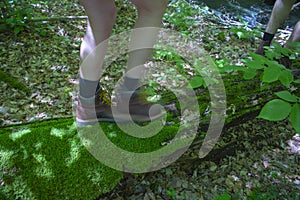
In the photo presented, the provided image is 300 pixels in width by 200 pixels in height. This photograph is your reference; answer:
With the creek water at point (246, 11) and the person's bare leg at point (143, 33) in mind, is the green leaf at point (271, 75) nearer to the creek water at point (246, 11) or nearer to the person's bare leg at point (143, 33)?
the person's bare leg at point (143, 33)

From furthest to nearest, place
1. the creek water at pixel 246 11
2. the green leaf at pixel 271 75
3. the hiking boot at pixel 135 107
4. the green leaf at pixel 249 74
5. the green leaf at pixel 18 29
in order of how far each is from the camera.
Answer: the creek water at pixel 246 11 < the green leaf at pixel 18 29 < the hiking boot at pixel 135 107 < the green leaf at pixel 249 74 < the green leaf at pixel 271 75

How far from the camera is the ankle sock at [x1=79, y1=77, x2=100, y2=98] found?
1725mm

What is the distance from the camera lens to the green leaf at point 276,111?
1.30 meters

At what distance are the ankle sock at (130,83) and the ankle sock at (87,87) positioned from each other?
0.68 feet

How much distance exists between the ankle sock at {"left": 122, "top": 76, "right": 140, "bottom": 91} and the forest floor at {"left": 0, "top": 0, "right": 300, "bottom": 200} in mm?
615

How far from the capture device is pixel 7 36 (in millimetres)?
3227

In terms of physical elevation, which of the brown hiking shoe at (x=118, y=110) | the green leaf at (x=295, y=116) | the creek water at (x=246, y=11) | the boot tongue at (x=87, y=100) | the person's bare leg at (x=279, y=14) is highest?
the green leaf at (x=295, y=116)

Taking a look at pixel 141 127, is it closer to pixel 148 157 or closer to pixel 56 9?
pixel 148 157

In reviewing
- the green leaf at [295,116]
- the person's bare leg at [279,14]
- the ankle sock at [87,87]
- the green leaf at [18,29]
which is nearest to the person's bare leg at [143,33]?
the ankle sock at [87,87]

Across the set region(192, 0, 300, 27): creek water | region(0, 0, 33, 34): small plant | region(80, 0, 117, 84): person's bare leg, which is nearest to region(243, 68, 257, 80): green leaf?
region(80, 0, 117, 84): person's bare leg

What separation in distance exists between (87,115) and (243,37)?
10.4 ft

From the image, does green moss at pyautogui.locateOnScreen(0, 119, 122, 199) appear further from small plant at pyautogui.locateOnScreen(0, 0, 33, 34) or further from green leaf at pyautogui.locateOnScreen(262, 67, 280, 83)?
small plant at pyautogui.locateOnScreen(0, 0, 33, 34)

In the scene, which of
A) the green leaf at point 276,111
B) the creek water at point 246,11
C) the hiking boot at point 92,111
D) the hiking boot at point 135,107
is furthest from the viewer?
the creek water at point 246,11

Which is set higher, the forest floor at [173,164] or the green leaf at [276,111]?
the green leaf at [276,111]
